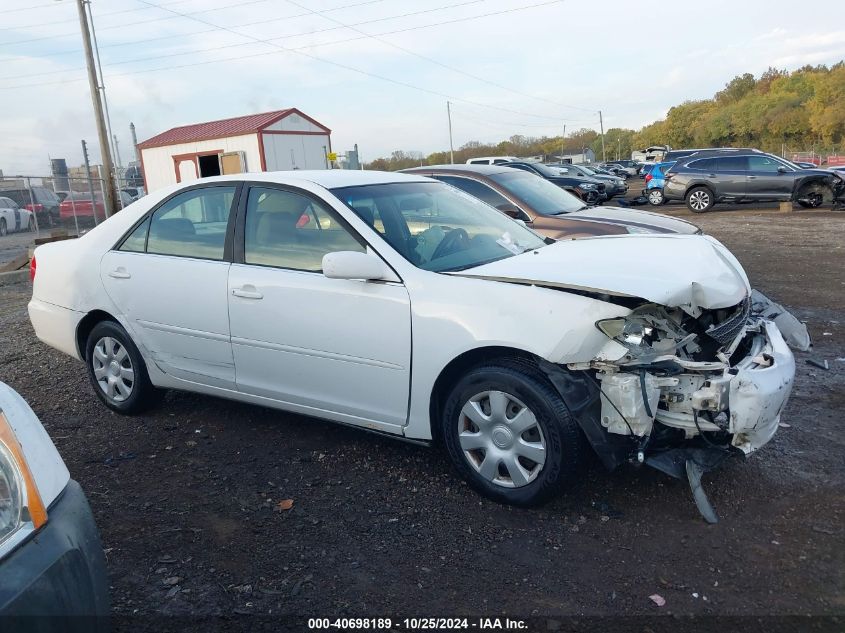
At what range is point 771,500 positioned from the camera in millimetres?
3398

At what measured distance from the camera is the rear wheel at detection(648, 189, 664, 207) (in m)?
21.3

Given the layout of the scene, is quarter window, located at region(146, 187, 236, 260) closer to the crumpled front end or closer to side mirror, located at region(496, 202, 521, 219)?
the crumpled front end

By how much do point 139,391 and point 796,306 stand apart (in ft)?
20.6

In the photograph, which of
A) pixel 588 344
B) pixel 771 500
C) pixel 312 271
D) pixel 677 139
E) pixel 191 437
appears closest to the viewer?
pixel 588 344

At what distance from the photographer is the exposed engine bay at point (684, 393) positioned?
3.09m

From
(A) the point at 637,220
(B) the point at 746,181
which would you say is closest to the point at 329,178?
(A) the point at 637,220

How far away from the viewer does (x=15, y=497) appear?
1846 mm

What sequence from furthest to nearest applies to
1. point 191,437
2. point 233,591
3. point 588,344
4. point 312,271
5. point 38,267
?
point 38,267 < point 191,437 < point 312,271 < point 588,344 < point 233,591

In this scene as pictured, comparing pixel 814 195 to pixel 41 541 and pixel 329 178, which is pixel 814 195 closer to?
pixel 329 178

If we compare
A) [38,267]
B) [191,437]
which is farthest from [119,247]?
[191,437]

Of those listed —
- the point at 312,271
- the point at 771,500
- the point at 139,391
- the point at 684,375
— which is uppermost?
the point at 312,271

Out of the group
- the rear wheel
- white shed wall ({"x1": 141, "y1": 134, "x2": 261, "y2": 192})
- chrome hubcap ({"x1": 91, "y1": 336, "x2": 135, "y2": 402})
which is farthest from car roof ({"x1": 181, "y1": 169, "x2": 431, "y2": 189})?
white shed wall ({"x1": 141, "y1": 134, "x2": 261, "y2": 192})

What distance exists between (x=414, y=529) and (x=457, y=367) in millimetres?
811

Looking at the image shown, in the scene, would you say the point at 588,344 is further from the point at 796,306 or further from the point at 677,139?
the point at 677,139
